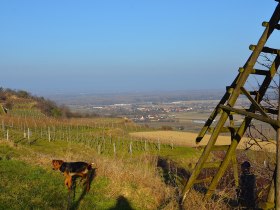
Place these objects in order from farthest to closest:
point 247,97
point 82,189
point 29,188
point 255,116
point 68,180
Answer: point 82,189 → point 68,180 → point 29,188 → point 247,97 → point 255,116

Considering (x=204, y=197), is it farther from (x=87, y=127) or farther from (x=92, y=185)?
(x=87, y=127)

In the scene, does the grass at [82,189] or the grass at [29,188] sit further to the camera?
the grass at [82,189]

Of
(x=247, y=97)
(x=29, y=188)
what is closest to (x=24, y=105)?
(x=29, y=188)

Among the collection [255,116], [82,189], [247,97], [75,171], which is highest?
[247,97]

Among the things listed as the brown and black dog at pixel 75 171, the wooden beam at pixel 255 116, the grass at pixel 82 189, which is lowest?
the grass at pixel 82 189

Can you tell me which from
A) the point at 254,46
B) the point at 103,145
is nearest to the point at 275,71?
the point at 254,46

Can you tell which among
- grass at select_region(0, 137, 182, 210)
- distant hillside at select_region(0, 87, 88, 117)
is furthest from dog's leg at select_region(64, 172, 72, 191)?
distant hillside at select_region(0, 87, 88, 117)

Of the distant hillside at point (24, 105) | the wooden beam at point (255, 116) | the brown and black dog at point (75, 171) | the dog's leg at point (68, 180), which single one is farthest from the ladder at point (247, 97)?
the distant hillside at point (24, 105)

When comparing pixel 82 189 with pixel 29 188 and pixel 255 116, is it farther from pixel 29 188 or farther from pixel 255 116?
pixel 255 116

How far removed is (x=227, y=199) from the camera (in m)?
9.09

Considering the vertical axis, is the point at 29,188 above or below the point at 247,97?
below

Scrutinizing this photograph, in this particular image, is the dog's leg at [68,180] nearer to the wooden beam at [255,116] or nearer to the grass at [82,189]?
the grass at [82,189]

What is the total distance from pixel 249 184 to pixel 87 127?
148ft

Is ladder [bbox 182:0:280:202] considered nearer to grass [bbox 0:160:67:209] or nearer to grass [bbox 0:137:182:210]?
grass [bbox 0:137:182:210]
